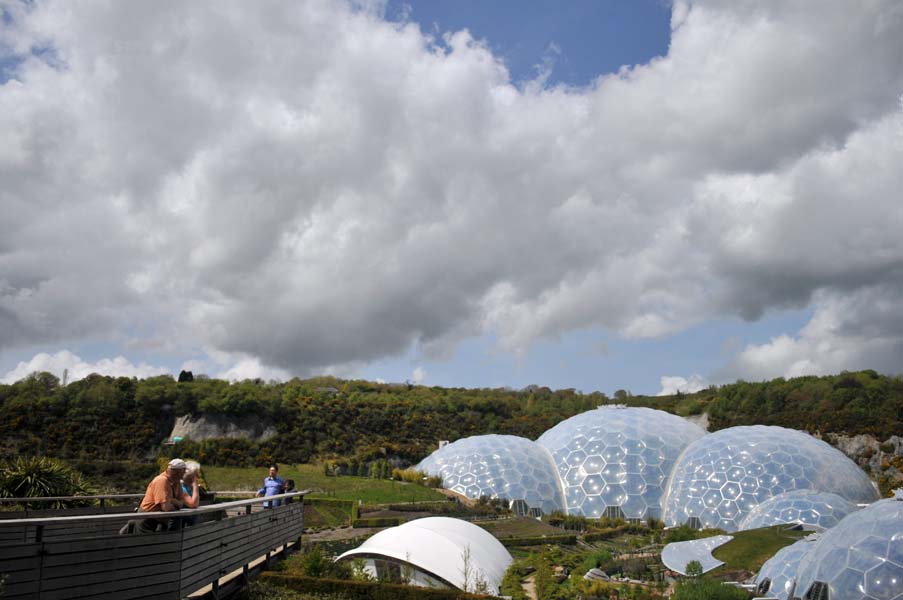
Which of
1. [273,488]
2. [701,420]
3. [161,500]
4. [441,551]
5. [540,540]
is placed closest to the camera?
[161,500]

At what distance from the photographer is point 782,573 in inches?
600

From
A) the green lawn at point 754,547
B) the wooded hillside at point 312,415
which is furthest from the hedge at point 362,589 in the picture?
the wooded hillside at point 312,415

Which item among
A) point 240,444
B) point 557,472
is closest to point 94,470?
point 240,444

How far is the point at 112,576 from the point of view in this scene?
741 centimetres

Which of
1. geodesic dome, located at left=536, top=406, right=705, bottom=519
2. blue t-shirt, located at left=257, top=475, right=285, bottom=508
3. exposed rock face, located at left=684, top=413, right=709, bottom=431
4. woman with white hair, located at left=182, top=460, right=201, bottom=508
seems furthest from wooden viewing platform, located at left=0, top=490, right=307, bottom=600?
exposed rock face, located at left=684, top=413, right=709, bottom=431

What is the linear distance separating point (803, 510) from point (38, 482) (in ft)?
75.9

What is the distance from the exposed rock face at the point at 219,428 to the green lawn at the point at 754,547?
114 feet

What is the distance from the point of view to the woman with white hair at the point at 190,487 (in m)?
8.69

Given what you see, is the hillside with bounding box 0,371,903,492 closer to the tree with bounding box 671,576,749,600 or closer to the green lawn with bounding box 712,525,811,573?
the green lawn with bounding box 712,525,811,573

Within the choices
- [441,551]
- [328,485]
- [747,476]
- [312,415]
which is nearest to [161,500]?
[441,551]

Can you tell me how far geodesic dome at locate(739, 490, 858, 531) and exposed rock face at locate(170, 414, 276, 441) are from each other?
110 ft

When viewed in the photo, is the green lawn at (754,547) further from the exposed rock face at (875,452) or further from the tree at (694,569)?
the exposed rock face at (875,452)

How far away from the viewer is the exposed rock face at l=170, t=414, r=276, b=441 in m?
47.5

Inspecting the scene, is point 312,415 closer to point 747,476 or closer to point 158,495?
point 747,476
